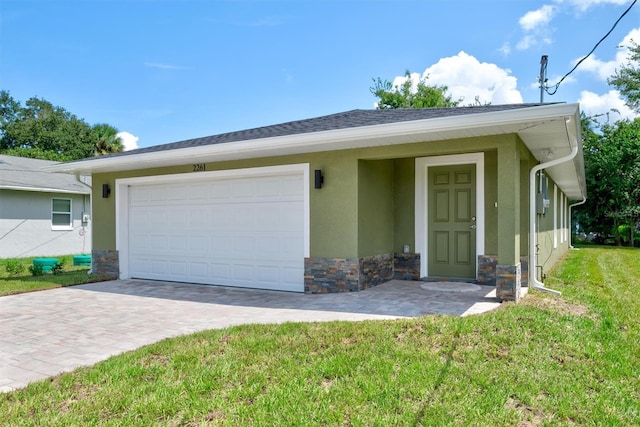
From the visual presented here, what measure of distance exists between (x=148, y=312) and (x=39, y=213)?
1176 cm

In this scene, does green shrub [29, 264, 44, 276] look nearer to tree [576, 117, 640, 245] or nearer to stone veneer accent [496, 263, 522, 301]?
stone veneer accent [496, 263, 522, 301]

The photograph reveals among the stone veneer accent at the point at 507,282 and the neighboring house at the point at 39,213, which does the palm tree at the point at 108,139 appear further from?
the stone veneer accent at the point at 507,282

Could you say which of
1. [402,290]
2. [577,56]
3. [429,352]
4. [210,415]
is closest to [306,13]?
[577,56]

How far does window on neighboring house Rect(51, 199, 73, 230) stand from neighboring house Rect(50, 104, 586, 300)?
24.4 ft

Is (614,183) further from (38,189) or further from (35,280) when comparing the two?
(38,189)

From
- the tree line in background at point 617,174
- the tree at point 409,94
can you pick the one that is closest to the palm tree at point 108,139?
the tree at point 409,94

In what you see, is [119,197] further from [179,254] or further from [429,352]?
[429,352]

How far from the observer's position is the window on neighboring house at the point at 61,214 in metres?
15.4

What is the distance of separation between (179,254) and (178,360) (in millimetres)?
5422

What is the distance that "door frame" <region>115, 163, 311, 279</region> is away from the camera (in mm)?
7348

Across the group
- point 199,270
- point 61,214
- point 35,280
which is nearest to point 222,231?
point 199,270

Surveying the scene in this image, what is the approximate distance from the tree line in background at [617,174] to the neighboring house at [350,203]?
48.1ft

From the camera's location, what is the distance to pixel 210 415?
2891 mm

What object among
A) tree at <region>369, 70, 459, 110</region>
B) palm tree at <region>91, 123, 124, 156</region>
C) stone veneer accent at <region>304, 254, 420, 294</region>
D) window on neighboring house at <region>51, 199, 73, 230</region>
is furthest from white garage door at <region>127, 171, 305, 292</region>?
tree at <region>369, 70, 459, 110</region>
